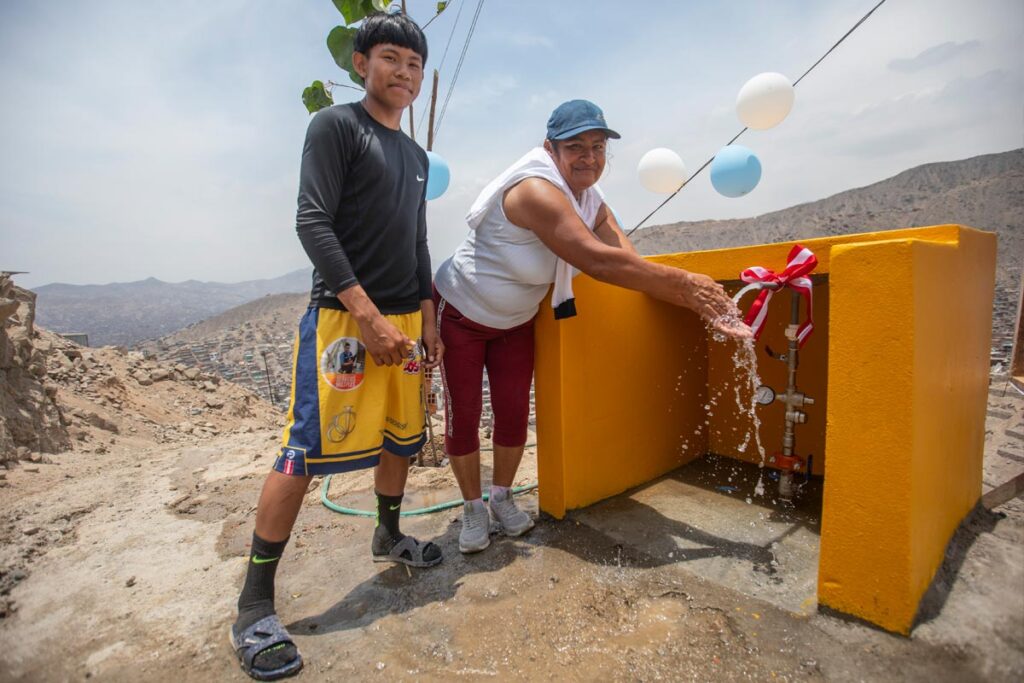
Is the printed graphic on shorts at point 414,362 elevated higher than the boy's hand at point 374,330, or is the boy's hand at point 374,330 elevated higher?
the boy's hand at point 374,330

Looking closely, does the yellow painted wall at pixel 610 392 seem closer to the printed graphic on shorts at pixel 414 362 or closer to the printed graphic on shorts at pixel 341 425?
the printed graphic on shorts at pixel 414 362

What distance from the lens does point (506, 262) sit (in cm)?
226

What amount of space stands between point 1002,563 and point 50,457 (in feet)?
21.2

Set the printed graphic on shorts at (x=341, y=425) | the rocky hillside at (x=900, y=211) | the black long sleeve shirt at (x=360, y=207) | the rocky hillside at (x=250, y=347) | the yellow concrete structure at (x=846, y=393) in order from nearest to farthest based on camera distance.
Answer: the yellow concrete structure at (x=846, y=393), the black long sleeve shirt at (x=360, y=207), the printed graphic on shorts at (x=341, y=425), the rocky hillside at (x=250, y=347), the rocky hillside at (x=900, y=211)

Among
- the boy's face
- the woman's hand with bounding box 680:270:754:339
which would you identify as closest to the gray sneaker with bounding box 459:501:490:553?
the woman's hand with bounding box 680:270:754:339

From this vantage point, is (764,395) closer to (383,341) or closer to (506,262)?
(506,262)

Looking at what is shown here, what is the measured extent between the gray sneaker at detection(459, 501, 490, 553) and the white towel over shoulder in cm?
101

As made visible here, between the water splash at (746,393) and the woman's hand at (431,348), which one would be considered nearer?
the woman's hand at (431,348)

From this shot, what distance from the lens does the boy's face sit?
77.3 inches

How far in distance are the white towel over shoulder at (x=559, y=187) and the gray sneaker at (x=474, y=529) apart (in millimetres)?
1008

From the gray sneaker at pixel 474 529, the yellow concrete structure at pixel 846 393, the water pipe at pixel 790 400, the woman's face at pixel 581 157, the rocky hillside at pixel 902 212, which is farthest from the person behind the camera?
the rocky hillside at pixel 902 212

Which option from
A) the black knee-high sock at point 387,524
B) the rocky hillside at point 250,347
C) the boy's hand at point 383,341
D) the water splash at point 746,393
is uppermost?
the boy's hand at point 383,341

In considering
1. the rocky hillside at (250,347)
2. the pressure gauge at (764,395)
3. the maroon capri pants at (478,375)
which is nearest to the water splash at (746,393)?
the pressure gauge at (764,395)

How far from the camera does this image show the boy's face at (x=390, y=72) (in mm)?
1964
